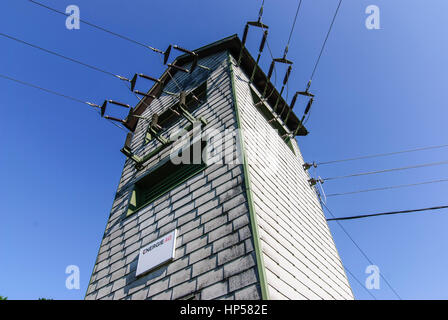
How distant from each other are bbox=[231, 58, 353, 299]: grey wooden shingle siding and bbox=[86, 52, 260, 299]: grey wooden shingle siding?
0.27 m

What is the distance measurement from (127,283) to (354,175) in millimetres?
6320

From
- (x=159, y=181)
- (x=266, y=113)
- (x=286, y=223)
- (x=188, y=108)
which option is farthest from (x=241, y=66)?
(x=286, y=223)

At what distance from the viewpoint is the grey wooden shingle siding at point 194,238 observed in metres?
3.51

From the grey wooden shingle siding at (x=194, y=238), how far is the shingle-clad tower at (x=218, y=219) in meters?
0.02

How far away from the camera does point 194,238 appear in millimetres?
4250

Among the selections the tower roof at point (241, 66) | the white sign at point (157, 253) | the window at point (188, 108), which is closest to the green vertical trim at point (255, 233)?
the white sign at point (157, 253)

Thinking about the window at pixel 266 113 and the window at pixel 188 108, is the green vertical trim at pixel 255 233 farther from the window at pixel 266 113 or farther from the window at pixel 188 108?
the window at pixel 266 113

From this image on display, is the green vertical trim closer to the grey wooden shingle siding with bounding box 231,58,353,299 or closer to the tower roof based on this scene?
the grey wooden shingle siding with bounding box 231,58,353,299

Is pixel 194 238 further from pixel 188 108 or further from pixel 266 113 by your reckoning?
pixel 266 113

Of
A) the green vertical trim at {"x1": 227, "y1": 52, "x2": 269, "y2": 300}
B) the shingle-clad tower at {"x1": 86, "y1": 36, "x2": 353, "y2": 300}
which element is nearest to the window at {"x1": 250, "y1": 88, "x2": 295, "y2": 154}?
the shingle-clad tower at {"x1": 86, "y1": 36, "x2": 353, "y2": 300}

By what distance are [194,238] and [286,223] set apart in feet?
5.38

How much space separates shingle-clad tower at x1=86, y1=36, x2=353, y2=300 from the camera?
365cm

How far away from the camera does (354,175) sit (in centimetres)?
805
